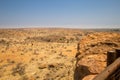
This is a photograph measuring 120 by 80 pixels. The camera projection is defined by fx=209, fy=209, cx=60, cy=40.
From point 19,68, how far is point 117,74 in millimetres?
17459

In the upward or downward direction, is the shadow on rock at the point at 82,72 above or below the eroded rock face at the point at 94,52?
below

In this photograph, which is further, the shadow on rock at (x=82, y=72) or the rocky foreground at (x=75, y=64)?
the rocky foreground at (x=75, y=64)

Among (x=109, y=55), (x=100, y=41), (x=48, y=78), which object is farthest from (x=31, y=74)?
(x=109, y=55)

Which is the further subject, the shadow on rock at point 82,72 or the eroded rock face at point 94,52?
the shadow on rock at point 82,72

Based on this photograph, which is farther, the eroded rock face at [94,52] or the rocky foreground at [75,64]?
the rocky foreground at [75,64]

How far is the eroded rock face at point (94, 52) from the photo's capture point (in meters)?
6.13

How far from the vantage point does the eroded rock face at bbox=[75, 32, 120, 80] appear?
6127 mm

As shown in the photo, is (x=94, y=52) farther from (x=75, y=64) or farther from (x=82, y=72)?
(x=75, y=64)

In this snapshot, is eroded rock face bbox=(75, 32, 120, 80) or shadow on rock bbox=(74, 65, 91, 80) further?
shadow on rock bbox=(74, 65, 91, 80)

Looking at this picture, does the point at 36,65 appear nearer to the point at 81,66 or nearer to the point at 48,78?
the point at 48,78

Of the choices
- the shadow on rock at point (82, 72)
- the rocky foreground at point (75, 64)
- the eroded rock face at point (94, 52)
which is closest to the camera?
the eroded rock face at point (94, 52)

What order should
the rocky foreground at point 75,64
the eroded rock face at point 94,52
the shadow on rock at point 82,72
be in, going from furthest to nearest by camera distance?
the rocky foreground at point 75,64, the shadow on rock at point 82,72, the eroded rock face at point 94,52

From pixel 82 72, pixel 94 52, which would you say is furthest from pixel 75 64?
pixel 82 72

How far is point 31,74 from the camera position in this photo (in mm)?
17781
